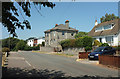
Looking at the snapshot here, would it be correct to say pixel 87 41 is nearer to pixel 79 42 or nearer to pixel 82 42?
pixel 82 42

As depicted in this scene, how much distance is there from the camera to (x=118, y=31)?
94.9 feet

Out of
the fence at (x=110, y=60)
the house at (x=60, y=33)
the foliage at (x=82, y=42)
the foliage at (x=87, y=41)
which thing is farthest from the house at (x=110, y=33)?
the fence at (x=110, y=60)

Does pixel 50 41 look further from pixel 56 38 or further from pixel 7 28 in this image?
pixel 7 28

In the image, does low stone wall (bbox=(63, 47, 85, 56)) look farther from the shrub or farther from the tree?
the tree

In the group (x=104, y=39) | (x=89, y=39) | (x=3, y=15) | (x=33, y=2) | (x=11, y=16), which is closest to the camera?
(x=33, y=2)

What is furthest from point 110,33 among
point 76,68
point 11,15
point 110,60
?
point 11,15

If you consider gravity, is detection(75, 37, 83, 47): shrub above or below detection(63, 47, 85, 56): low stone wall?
above

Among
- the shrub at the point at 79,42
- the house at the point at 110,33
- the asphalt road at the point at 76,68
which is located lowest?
the asphalt road at the point at 76,68

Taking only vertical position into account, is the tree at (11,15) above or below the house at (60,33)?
below

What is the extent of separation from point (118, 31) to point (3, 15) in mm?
28176

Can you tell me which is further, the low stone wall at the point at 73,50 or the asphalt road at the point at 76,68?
the low stone wall at the point at 73,50

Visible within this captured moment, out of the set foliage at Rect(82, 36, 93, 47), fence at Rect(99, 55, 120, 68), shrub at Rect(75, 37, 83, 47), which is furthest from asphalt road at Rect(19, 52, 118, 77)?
shrub at Rect(75, 37, 83, 47)

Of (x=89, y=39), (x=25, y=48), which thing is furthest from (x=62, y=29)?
(x=25, y=48)

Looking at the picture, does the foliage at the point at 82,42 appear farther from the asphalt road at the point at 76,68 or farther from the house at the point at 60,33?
the house at the point at 60,33
